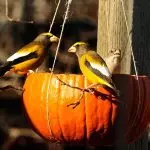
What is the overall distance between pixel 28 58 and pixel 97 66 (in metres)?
0.62

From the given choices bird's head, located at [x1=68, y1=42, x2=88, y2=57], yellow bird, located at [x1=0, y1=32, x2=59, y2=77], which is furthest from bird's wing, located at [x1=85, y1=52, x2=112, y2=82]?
yellow bird, located at [x1=0, y1=32, x2=59, y2=77]

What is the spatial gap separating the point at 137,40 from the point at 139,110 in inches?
19.3

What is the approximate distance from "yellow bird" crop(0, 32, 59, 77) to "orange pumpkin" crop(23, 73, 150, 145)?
36 cm

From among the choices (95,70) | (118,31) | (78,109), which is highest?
(118,31)

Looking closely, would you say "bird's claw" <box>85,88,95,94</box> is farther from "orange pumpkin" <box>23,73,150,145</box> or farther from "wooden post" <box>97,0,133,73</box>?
"wooden post" <box>97,0,133,73</box>

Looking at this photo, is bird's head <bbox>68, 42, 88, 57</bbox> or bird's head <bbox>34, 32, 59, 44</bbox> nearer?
bird's head <bbox>68, 42, 88, 57</bbox>

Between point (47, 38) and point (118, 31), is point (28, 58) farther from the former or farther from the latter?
point (118, 31)

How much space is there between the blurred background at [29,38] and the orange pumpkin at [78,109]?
158 cm

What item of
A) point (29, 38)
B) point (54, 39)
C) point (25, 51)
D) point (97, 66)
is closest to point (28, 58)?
point (25, 51)

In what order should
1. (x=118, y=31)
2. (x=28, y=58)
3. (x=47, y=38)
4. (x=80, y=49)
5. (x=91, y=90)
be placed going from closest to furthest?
(x=91, y=90)
(x=80, y=49)
(x=118, y=31)
(x=28, y=58)
(x=47, y=38)

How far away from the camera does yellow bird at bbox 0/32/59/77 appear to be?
3.38 m

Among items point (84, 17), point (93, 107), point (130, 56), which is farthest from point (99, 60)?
point (84, 17)

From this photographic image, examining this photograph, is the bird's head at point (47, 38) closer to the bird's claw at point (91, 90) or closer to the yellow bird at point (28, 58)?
the yellow bird at point (28, 58)

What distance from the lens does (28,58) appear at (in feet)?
11.2
